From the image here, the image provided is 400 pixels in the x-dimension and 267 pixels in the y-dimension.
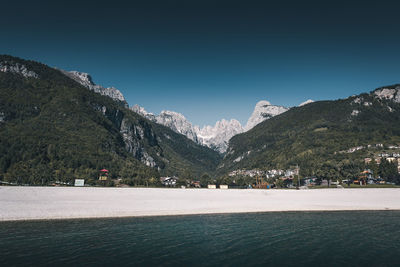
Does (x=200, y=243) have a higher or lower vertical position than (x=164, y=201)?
lower

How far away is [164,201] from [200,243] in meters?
26.6

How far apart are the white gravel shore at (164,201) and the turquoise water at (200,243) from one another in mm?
4802

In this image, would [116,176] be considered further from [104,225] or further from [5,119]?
[104,225]

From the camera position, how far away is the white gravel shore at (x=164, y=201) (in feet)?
141

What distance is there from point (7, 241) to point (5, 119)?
180666mm

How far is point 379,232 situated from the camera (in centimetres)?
3275

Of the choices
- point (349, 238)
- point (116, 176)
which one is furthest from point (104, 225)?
point (116, 176)

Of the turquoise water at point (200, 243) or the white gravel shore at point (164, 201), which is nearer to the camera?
the turquoise water at point (200, 243)

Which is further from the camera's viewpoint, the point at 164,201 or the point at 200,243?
the point at 164,201

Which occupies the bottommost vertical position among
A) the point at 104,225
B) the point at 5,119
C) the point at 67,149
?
the point at 104,225

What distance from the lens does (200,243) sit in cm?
2709

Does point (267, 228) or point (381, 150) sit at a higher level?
point (381, 150)

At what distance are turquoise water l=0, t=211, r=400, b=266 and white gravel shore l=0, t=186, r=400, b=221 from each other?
480cm

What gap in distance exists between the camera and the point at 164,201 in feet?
172
